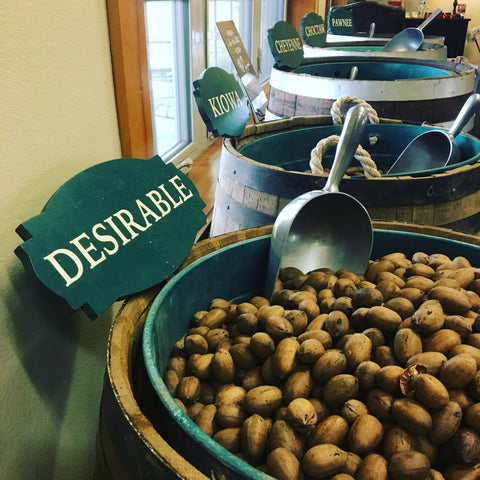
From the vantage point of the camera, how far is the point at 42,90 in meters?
0.78

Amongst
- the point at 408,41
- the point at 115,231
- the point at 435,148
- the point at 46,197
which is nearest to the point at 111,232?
the point at 115,231

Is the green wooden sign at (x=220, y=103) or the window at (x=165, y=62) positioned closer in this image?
the window at (x=165, y=62)

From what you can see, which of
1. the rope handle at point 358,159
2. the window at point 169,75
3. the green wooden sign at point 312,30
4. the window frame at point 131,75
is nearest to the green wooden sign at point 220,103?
the window frame at point 131,75

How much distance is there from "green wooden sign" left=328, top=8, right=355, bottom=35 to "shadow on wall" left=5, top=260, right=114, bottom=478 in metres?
3.33

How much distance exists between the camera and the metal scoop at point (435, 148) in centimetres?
134

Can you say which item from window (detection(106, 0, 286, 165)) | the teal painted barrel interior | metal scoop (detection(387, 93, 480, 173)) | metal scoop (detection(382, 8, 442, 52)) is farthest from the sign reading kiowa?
metal scoop (detection(382, 8, 442, 52))

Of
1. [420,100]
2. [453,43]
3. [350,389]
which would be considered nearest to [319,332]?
[350,389]

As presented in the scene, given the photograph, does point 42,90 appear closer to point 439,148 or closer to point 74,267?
point 74,267

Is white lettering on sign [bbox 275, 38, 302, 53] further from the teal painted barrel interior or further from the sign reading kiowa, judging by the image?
the sign reading kiowa

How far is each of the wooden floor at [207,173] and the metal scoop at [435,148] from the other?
0.99 meters

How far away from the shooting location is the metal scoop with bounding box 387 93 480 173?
134 centimetres

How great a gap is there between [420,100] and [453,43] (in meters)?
6.92

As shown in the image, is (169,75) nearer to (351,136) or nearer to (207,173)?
(207,173)

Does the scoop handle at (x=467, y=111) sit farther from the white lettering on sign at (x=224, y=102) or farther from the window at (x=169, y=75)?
the window at (x=169, y=75)
